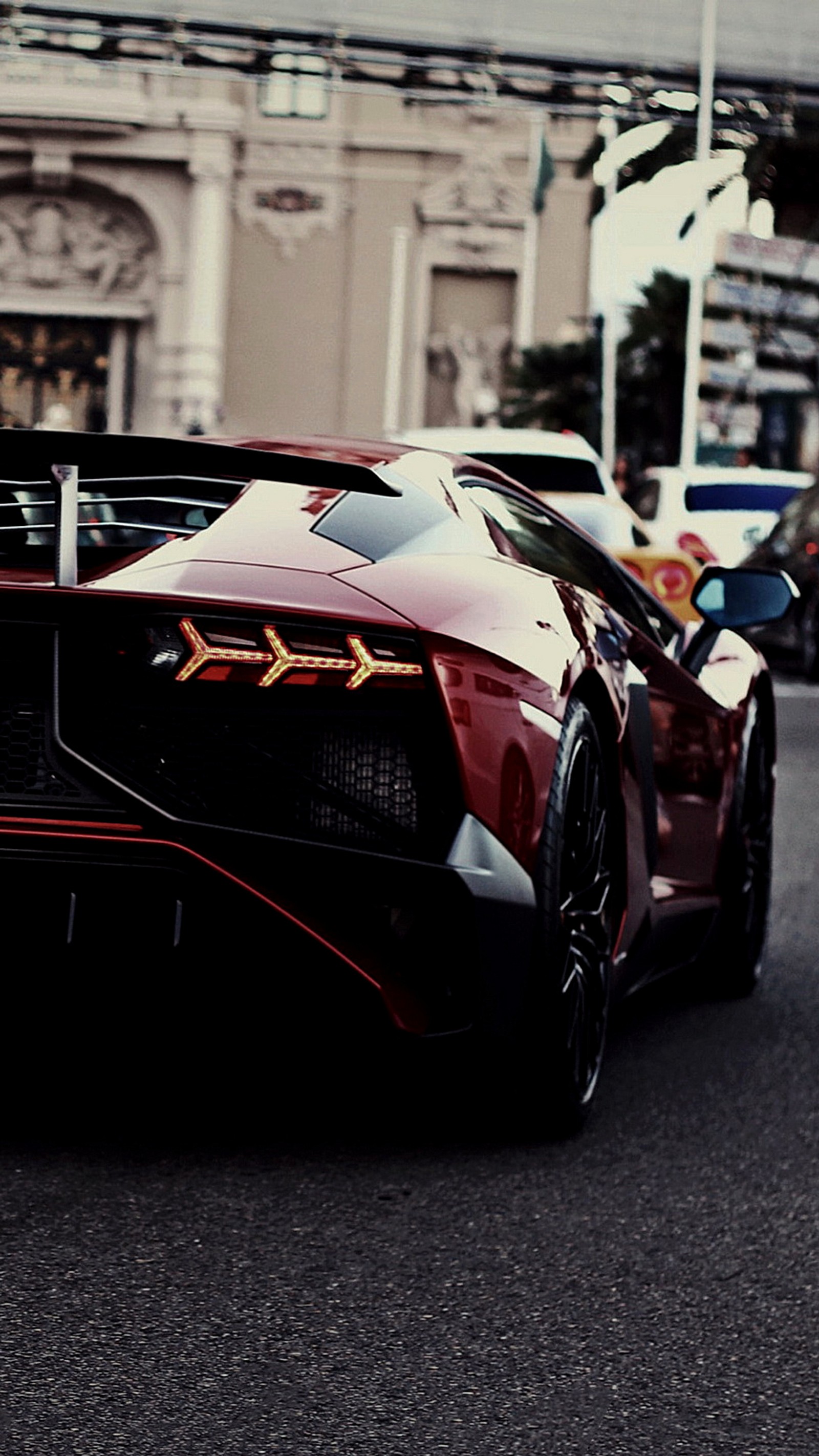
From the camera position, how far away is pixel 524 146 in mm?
57781

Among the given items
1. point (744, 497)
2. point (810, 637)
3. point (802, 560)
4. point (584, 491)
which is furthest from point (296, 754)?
point (744, 497)

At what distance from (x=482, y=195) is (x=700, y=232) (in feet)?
64.8

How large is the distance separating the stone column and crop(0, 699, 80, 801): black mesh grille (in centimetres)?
5225

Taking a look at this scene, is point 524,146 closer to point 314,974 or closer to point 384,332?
point 384,332

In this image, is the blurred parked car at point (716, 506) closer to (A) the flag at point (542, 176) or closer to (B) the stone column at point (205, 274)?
(A) the flag at point (542, 176)

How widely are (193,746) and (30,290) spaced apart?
54609 mm

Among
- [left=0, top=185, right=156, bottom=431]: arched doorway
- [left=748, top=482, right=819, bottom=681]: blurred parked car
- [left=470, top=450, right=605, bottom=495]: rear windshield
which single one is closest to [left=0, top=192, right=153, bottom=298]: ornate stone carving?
[left=0, top=185, right=156, bottom=431]: arched doorway

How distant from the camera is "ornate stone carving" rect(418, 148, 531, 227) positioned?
5756 cm

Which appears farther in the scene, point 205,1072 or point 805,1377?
point 205,1072

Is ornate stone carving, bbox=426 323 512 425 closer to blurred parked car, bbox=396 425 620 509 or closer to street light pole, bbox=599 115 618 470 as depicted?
street light pole, bbox=599 115 618 470

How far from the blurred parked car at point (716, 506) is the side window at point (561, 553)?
15.3m

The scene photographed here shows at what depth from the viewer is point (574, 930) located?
445cm

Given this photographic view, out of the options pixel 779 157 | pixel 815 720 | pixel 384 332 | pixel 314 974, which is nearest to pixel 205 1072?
pixel 314 974

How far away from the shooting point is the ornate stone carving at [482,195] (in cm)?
5756
